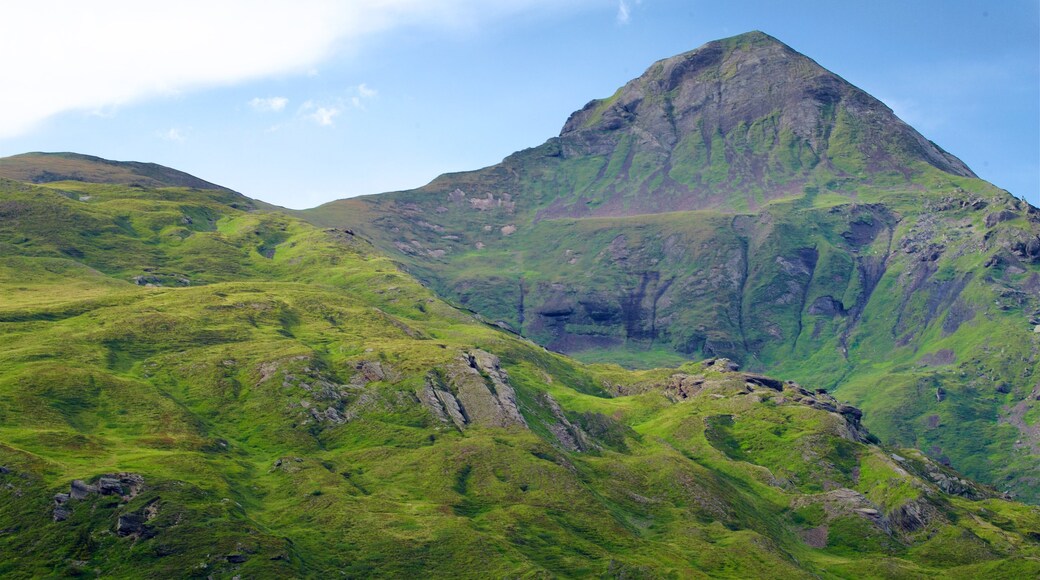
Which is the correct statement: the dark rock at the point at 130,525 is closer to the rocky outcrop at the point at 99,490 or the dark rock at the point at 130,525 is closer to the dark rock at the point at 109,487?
the rocky outcrop at the point at 99,490

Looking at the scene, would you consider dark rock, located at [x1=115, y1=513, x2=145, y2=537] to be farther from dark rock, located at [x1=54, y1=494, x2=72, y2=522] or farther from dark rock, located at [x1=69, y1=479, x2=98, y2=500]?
dark rock, located at [x1=69, y1=479, x2=98, y2=500]

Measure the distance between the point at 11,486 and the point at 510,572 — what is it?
96255 millimetres

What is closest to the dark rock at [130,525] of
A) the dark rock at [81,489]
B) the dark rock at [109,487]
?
the dark rock at [109,487]

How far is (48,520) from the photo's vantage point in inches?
7023

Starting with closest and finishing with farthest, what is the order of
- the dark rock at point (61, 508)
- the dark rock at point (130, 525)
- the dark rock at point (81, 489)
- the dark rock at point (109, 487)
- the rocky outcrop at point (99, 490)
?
the dark rock at point (61, 508), the rocky outcrop at point (99, 490), the dark rock at point (130, 525), the dark rock at point (81, 489), the dark rock at point (109, 487)

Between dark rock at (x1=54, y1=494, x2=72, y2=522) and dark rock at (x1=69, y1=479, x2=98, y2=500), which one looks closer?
dark rock at (x1=54, y1=494, x2=72, y2=522)

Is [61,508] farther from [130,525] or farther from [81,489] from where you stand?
[130,525]

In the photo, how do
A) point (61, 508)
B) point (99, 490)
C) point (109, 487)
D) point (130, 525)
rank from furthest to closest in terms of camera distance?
point (109, 487)
point (99, 490)
point (130, 525)
point (61, 508)

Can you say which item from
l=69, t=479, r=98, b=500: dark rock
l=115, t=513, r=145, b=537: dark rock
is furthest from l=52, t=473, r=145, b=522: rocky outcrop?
l=115, t=513, r=145, b=537: dark rock

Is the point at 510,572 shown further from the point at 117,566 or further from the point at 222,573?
the point at 117,566

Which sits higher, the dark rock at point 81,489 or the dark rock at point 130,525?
the dark rock at point 81,489

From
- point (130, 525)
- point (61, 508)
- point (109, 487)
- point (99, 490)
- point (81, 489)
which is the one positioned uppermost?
point (81, 489)

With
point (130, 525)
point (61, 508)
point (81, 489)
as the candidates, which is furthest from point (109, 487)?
point (130, 525)

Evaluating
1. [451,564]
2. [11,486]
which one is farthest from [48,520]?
[451,564]
